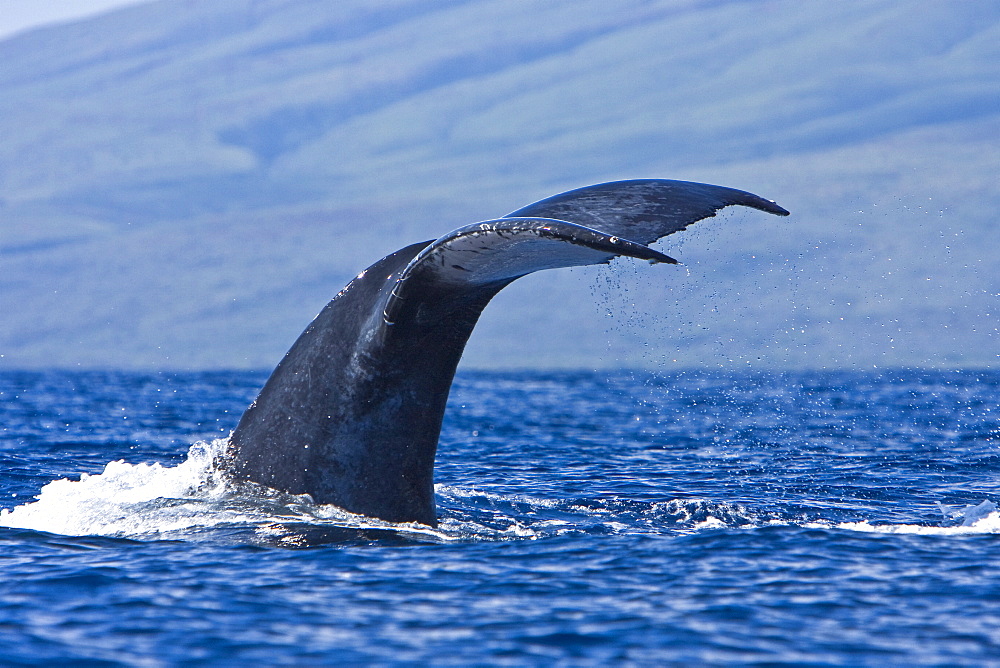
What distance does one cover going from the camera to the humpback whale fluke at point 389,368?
21.3ft

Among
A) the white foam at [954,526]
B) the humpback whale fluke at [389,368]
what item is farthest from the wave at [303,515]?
the humpback whale fluke at [389,368]

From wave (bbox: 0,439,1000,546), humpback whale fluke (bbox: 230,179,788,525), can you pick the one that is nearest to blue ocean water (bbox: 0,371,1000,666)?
wave (bbox: 0,439,1000,546)

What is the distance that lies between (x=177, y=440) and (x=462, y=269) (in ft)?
43.0

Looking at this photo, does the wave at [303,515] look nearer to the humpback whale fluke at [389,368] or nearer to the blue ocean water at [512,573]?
the blue ocean water at [512,573]

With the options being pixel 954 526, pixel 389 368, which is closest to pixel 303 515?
pixel 389 368

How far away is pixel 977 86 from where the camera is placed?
176 m

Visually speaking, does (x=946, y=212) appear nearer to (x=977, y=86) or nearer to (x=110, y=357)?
(x=977, y=86)

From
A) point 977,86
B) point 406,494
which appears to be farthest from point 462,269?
point 977,86

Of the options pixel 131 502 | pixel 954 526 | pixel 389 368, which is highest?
pixel 389 368

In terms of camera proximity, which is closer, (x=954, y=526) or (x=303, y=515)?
(x=303, y=515)

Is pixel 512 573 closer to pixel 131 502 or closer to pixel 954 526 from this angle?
pixel 131 502

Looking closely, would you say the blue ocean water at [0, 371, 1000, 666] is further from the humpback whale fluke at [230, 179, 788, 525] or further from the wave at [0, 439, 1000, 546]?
the humpback whale fluke at [230, 179, 788, 525]

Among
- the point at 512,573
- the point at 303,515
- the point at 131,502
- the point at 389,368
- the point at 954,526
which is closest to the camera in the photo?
the point at 389,368

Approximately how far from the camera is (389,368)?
262 inches
